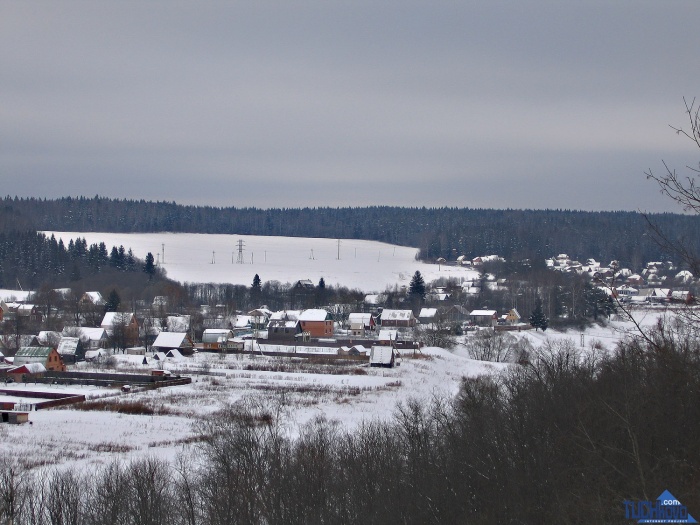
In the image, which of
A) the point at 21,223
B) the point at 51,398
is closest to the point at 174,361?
the point at 51,398

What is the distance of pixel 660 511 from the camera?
7.82 metres

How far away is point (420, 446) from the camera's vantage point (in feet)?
50.6

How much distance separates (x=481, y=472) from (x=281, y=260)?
106719 mm

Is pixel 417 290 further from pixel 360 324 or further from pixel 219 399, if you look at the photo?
pixel 219 399

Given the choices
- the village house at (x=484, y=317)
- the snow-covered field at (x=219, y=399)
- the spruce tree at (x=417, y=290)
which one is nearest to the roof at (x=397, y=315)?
the village house at (x=484, y=317)

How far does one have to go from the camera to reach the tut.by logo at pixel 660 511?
7.66 m

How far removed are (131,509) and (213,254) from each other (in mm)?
109390

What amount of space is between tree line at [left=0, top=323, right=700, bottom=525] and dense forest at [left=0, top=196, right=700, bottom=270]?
4300 inches

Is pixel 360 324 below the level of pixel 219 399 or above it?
below

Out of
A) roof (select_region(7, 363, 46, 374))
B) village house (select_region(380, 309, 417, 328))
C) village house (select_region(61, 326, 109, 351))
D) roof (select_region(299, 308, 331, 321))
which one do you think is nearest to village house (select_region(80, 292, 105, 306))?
village house (select_region(61, 326, 109, 351))

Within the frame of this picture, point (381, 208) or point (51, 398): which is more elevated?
point (381, 208)

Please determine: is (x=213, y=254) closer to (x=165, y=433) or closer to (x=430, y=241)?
(x=430, y=241)

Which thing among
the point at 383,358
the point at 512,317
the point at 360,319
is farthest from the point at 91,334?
the point at 512,317

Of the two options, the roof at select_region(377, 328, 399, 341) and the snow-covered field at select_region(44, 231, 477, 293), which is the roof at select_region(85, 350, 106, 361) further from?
the snow-covered field at select_region(44, 231, 477, 293)
